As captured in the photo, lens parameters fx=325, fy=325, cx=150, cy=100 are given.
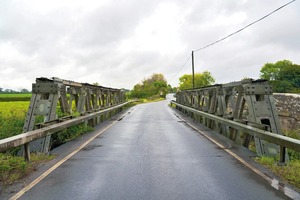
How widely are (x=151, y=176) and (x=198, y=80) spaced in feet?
497

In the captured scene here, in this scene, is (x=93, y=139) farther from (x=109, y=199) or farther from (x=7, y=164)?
(x=109, y=199)

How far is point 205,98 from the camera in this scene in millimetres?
15961

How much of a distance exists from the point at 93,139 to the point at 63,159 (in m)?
3.45

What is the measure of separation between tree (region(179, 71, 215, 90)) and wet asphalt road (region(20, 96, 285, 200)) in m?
141

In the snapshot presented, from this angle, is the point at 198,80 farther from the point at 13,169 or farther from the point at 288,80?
the point at 13,169

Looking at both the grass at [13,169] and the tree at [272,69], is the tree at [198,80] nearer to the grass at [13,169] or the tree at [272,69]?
the tree at [272,69]

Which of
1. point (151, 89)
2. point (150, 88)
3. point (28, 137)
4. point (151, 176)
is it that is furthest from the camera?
point (150, 88)

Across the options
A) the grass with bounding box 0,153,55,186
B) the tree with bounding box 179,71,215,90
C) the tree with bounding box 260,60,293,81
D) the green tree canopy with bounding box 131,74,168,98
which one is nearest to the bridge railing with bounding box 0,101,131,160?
the grass with bounding box 0,153,55,186

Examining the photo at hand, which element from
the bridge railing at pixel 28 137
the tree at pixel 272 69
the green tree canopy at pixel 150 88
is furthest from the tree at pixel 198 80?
the bridge railing at pixel 28 137

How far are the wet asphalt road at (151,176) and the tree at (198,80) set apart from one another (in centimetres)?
14060

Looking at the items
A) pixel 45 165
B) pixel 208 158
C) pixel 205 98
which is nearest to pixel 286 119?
pixel 205 98

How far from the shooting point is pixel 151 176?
5.94m

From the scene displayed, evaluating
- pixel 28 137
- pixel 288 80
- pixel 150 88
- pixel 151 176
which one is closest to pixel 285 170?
pixel 151 176

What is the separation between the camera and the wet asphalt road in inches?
193
